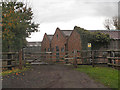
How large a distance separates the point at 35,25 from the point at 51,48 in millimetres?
6222

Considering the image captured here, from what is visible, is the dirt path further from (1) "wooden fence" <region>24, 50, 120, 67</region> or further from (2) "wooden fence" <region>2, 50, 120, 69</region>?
(1) "wooden fence" <region>24, 50, 120, 67</region>

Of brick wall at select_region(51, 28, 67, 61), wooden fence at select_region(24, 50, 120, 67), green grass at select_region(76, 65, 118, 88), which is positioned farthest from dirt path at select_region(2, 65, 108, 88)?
brick wall at select_region(51, 28, 67, 61)

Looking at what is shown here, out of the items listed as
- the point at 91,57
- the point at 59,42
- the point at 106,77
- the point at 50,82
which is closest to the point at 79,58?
the point at 91,57

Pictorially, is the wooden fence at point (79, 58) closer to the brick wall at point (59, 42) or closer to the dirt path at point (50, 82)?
the dirt path at point (50, 82)

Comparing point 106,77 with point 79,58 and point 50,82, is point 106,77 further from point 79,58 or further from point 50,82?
point 79,58

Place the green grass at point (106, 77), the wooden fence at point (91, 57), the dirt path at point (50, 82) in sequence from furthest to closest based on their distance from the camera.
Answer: the wooden fence at point (91, 57)
the green grass at point (106, 77)
the dirt path at point (50, 82)

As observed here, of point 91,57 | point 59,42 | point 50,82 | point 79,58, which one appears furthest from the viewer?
point 59,42

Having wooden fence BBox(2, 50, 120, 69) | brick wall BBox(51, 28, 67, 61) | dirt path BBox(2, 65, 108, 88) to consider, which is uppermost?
brick wall BBox(51, 28, 67, 61)

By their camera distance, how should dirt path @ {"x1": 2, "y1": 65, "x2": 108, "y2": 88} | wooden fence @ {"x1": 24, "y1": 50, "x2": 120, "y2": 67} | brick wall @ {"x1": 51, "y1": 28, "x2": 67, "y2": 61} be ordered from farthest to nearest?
1. brick wall @ {"x1": 51, "y1": 28, "x2": 67, "y2": 61}
2. wooden fence @ {"x1": 24, "y1": 50, "x2": 120, "y2": 67}
3. dirt path @ {"x1": 2, "y1": 65, "x2": 108, "y2": 88}

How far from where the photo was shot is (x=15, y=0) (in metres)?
19.3

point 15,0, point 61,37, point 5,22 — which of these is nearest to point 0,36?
point 5,22

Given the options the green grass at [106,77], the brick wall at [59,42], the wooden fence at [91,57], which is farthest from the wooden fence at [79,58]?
the brick wall at [59,42]

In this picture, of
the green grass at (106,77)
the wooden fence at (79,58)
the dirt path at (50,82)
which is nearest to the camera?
the dirt path at (50,82)

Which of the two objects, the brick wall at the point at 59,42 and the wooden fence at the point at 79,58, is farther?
the brick wall at the point at 59,42
